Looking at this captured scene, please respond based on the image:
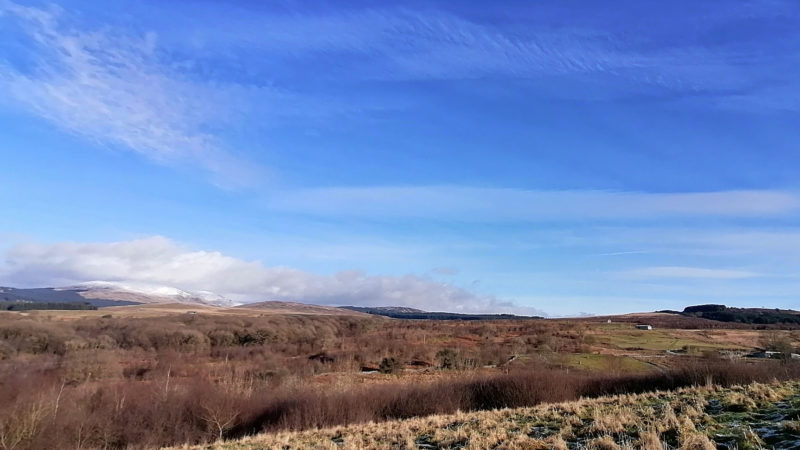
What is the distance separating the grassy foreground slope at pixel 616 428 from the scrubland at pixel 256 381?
1546cm

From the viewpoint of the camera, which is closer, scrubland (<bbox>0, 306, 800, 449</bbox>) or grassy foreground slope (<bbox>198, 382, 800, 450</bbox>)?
grassy foreground slope (<bbox>198, 382, 800, 450</bbox>)

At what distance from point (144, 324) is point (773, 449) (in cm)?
10728

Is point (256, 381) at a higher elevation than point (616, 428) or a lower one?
lower

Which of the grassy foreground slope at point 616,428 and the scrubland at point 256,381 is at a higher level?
the grassy foreground slope at point 616,428

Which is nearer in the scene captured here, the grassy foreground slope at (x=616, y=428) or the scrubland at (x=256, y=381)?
the grassy foreground slope at (x=616, y=428)

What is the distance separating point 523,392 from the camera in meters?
40.9

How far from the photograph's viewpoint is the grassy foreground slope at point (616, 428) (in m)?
12.2

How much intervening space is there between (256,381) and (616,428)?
49.7 m

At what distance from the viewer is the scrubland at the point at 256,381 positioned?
3706 centimetres

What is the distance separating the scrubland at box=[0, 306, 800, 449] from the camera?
3706 centimetres

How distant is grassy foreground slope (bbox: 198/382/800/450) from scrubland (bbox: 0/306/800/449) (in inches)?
608

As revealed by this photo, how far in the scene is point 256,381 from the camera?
5794cm

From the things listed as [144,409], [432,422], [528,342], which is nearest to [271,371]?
[144,409]

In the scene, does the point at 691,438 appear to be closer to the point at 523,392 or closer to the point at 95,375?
the point at 523,392
